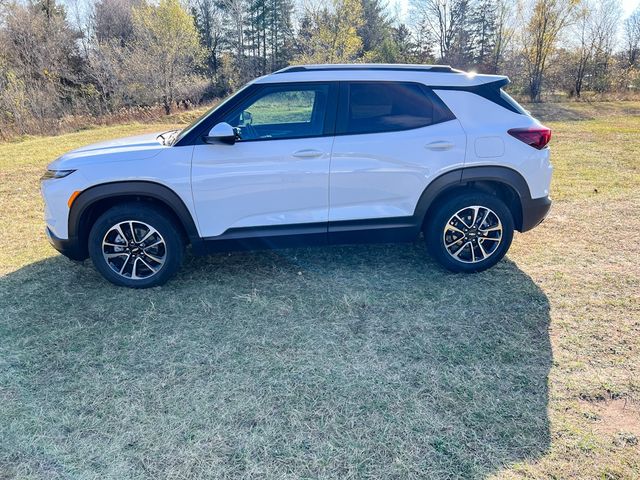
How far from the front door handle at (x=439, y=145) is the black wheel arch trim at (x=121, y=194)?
213 cm

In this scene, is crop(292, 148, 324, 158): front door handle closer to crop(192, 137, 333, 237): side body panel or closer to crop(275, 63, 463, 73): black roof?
crop(192, 137, 333, 237): side body panel

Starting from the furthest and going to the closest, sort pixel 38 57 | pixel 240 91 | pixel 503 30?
pixel 503 30 → pixel 38 57 → pixel 240 91

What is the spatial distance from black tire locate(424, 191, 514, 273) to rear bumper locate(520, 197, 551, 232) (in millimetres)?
148

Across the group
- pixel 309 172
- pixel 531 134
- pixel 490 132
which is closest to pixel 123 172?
pixel 309 172

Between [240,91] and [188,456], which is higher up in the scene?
[240,91]

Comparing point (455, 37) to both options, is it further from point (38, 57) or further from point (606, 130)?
point (38, 57)

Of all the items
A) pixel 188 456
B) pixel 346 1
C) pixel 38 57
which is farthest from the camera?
pixel 346 1

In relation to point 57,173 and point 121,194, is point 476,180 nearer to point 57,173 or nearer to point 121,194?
point 121,194

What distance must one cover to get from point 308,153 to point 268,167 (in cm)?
35

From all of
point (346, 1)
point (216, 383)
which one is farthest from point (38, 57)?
point (216, 383)

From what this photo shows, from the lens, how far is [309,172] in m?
3.60

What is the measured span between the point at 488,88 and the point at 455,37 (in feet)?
132

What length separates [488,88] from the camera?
3.79 meters

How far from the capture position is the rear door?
364 cm
